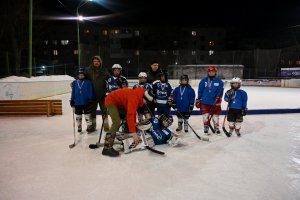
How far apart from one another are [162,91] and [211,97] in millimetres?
1087

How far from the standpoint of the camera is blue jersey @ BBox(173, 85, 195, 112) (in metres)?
5.92

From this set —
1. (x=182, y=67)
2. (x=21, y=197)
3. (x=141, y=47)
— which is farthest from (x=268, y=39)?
(x=21, y=197)

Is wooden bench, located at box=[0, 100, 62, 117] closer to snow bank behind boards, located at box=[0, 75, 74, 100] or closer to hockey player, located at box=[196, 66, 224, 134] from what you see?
snow bank behind boards, located at box=[0, 75, 74, 100]

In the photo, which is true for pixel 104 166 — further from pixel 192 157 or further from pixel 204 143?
pixel 204 143

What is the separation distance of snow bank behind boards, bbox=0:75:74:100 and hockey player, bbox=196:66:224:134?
731cm

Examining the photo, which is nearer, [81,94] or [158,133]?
[158,133]

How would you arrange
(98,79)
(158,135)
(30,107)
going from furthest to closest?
(30,107), (98,79), (158,135)

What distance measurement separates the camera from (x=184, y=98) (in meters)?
5.92

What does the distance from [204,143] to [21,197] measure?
10.8 feet

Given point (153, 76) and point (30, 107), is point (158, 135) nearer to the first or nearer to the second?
point (153, 76)

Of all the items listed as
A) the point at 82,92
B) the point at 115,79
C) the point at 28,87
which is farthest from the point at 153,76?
the point at 28,87

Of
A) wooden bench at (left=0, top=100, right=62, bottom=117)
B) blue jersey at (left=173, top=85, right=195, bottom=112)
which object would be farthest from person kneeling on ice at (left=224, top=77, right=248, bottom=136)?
wooden bench at (left=0, top=100, right=62, bottom=117)

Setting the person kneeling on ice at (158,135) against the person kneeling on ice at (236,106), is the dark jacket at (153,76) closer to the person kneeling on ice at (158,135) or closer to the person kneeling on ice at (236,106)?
the person kneeling on ice at (158,135)

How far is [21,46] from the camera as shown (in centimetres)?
2323
